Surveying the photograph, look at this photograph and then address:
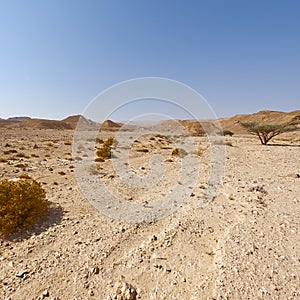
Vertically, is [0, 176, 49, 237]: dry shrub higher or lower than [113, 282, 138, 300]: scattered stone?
higher

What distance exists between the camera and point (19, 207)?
15.0 ft

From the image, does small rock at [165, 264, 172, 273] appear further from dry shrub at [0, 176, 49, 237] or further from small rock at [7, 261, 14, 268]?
dry shrub at [0, 176, 49, 237]

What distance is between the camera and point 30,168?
388 inches

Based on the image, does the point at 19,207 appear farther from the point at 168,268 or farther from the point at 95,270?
the point at 168,268

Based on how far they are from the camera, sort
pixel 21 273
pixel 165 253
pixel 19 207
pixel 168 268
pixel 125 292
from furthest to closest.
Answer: pixel 19 207 < pixel 165 253 < pixel 168 268 < pixel 21 273 < pixel 125 292

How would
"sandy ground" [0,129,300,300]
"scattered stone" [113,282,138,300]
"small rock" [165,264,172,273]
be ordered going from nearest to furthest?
1. "scattered stone" [113,282,138,300]
2. "sandy ground" [0,129,300,300]
3. "small rock" [165,264,172,273]

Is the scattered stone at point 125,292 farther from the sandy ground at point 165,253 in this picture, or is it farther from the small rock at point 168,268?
the small rock at point 168,268

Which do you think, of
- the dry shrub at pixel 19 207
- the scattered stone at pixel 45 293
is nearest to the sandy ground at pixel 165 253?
the scattered stone at pixel 45 293

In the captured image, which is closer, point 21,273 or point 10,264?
point 21,273

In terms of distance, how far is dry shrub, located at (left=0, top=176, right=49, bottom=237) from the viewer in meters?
4.27

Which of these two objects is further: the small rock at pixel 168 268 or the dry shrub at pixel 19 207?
the dry shrub at pixel 19 207

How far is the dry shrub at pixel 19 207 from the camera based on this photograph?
14.0 ft

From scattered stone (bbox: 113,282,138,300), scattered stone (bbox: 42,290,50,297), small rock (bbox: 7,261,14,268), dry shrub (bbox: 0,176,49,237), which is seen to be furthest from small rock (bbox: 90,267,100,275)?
dry shrub (bbox: 0,176,49,237)

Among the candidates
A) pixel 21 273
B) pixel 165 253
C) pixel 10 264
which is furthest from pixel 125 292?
pixel 10 264
